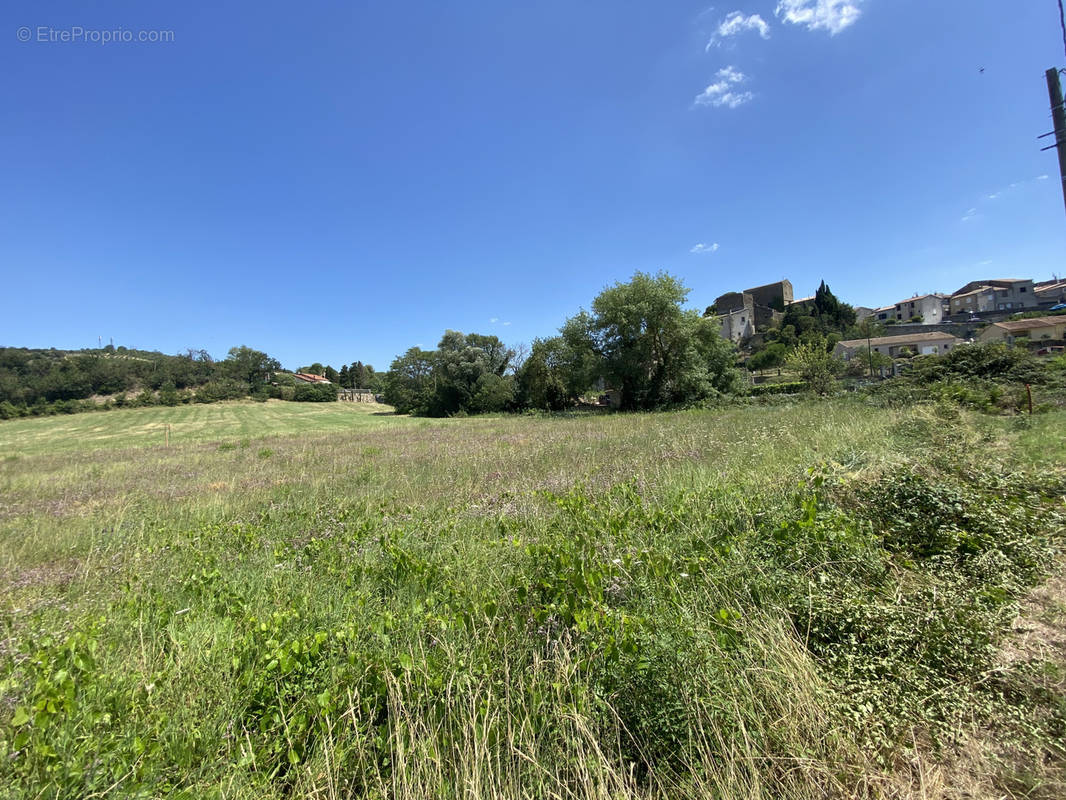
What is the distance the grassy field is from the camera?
1.85 m

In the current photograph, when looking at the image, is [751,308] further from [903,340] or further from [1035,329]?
[1035,329]

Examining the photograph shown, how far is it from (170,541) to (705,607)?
625 centimetres

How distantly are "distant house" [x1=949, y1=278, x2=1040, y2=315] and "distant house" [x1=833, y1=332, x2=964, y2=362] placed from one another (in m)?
31.4

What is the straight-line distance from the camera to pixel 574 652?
2.59 metres

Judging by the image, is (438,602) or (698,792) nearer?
(698,792)

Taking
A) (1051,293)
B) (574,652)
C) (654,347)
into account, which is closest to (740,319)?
(1051,293)

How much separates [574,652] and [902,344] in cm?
7562

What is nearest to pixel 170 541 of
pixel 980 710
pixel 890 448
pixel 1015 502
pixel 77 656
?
pixel 77 656

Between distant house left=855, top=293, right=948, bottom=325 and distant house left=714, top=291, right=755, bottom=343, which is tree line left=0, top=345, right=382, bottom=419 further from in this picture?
distant house left=855, top=293, right=948, bottom=325

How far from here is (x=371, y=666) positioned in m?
2.40

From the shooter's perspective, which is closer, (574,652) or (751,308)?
(574,652)

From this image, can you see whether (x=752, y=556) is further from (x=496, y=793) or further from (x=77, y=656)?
(x=77, y=656)

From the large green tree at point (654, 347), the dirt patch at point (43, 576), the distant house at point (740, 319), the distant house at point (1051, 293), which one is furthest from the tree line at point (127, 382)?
the distant house at point (1051, 293)

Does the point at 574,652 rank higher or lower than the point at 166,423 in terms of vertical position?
lower
